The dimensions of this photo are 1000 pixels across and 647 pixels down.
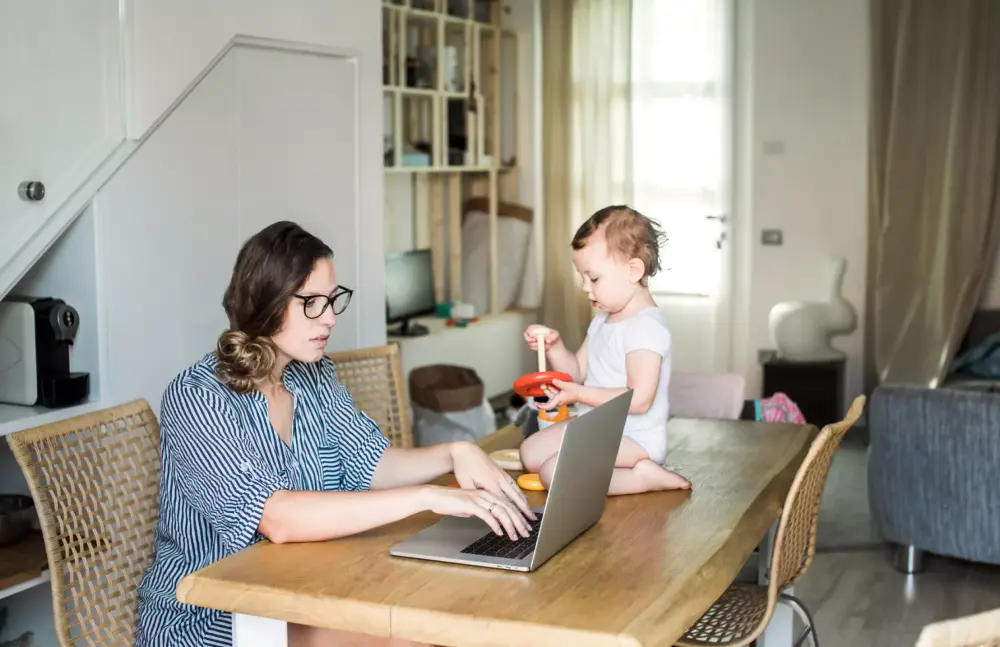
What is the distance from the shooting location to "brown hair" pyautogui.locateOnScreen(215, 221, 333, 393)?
2.10 meters

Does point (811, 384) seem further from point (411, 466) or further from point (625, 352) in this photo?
point (411, 466)

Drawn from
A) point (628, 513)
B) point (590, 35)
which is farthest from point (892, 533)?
point (590, 35)

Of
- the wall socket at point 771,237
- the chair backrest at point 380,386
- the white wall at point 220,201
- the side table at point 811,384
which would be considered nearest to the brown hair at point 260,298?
the chair backrest at point 380,386

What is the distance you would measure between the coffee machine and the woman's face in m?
1.00

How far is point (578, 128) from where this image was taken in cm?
695

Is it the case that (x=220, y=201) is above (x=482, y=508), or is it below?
above

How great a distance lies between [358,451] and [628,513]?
55 cm

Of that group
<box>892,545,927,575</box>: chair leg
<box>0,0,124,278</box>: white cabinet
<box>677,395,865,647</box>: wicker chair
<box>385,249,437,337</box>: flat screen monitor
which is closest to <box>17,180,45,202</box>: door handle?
<box>0,0,124,278</box>: white cabinet

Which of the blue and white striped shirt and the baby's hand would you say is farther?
the baby's hand

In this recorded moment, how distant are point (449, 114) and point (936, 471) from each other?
3.53 metres

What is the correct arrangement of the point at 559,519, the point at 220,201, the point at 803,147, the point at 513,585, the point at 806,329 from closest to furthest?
the point at 513,585, the point at 559,519, the point at 220,201, the point at 806,329, the point at 803,147

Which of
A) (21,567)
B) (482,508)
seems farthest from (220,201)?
(482,508)

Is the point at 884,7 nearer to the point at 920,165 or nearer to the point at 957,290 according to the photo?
the point at 920,165

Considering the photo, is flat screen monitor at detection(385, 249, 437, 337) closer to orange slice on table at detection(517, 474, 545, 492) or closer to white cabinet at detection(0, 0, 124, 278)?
white cabinet at detection(0, 0, 124, 278)
